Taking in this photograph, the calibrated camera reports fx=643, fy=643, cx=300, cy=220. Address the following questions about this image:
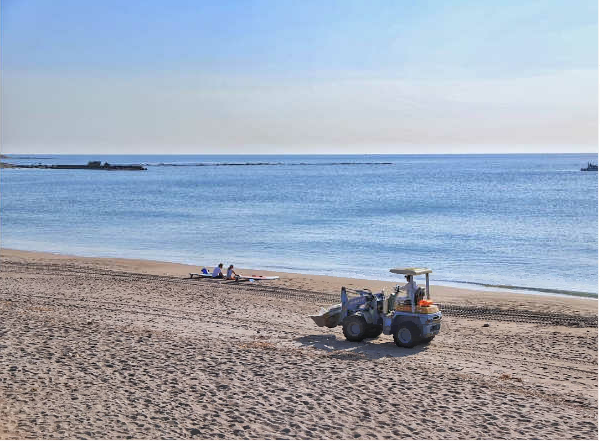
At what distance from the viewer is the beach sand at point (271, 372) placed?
28.9ft

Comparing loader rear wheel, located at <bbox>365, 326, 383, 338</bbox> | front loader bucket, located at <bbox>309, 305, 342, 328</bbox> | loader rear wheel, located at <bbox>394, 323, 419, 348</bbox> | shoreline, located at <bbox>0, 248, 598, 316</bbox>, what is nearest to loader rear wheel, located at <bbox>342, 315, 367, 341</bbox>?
loader rear wheel, located at <bbox>365, 326, 383, 338</bbox>

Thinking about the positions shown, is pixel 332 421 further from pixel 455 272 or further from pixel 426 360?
pixel 455 272

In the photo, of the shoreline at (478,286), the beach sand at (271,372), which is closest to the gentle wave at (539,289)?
the shoreline at (478,286)

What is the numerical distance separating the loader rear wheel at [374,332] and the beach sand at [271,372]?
0.19 metres

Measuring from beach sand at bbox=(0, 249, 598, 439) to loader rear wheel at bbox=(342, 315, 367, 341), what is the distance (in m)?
0.25

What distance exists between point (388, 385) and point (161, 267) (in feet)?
62.3

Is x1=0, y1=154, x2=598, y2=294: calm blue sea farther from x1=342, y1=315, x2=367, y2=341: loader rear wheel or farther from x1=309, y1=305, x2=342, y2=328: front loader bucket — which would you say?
x1=342, y1=315, x2=367, y2=341: loader rear wheel

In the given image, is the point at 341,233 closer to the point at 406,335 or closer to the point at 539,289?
the point at 539,289

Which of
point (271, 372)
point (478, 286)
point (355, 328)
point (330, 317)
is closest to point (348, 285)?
point (478, 286)

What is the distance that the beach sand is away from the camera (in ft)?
28.9

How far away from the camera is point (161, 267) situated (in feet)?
92.3

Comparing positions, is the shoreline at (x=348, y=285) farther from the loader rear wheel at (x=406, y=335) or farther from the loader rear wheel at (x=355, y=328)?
the loader rear wheel at (x=406, y=335)

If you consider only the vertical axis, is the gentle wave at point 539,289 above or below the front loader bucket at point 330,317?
below

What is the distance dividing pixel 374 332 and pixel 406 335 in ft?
3.06
